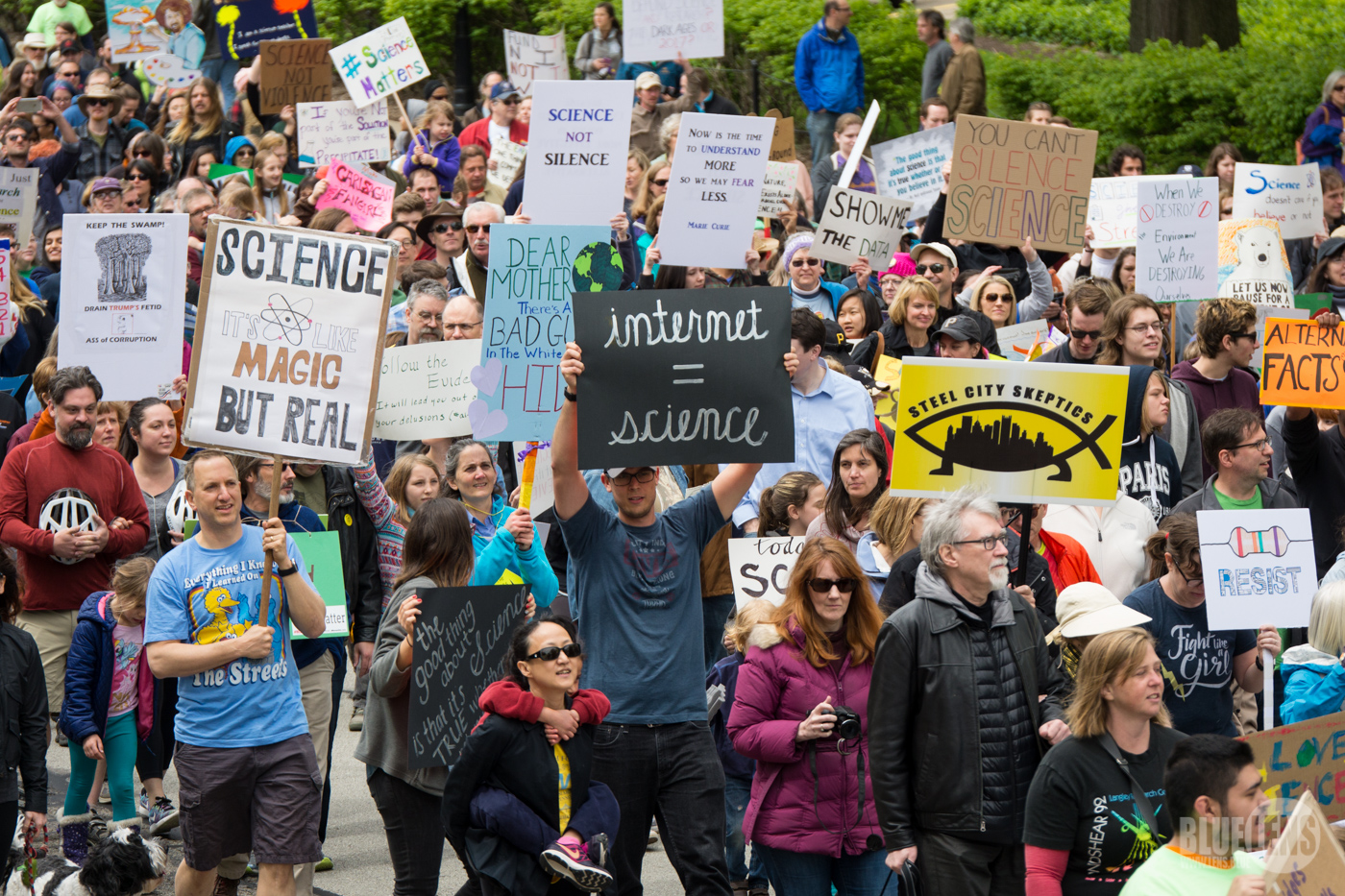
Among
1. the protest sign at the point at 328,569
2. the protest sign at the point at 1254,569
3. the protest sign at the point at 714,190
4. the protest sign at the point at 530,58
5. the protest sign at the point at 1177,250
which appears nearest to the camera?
the protest sign at the point at 1254,569

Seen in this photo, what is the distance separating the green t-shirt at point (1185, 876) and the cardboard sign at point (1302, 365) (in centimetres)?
475

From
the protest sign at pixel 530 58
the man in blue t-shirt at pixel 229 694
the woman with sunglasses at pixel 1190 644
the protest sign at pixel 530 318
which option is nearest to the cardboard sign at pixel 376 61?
the protest sign at pixel 530 58

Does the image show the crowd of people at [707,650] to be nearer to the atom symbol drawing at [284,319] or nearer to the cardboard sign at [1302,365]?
the cardboard sign at [1302,365]

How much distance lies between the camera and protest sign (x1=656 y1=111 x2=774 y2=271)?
10.8 m

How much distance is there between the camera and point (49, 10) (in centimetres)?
2248

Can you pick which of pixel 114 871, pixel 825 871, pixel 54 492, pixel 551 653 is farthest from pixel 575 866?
pixel 54 492

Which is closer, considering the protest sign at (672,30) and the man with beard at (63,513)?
the man with beard at (63,513)

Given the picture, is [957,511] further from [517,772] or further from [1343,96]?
[1343,96]

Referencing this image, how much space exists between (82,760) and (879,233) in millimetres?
6762

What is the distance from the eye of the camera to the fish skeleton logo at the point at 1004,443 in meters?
6.40

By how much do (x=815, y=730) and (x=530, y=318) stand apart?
119 inches

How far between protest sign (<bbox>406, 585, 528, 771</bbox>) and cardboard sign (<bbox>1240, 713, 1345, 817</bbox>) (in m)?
2.75

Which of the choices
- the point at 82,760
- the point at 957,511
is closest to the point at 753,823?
the point at 957,511

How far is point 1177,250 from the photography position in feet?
36.3
